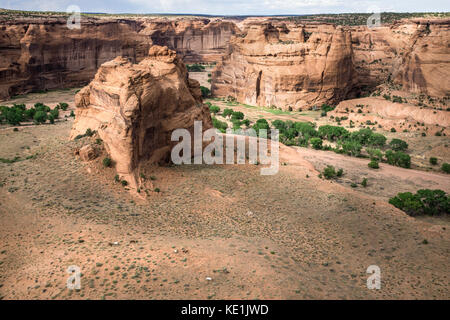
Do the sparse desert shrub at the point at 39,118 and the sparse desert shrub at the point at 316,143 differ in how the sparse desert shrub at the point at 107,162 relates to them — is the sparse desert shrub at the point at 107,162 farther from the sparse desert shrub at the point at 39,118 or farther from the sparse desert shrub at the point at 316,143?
the sparse desert shrub at the point at 316,143

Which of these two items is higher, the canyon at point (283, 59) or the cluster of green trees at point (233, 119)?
the canyon at point (283, 59)

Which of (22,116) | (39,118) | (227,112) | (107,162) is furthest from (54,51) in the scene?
(107,162)

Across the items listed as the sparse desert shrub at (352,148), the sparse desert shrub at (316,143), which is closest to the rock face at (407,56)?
the sparse desert shrub at (352,148)

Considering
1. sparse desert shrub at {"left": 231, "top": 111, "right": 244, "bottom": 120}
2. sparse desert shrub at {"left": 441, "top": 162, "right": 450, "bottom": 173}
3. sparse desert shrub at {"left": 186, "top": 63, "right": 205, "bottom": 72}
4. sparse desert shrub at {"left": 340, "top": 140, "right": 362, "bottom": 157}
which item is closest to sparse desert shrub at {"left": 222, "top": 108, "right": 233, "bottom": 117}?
sparse desert shrub at {"left": 231, "top": 111, "right": 244, "bottom": 120}

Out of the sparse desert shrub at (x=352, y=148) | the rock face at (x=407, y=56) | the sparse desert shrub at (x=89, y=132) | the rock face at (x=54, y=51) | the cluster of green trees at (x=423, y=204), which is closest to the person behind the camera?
the cluster of green trees at (x=423, y=204)

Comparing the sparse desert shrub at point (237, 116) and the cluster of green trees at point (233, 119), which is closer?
the cluster of green trees at point (233, 119)

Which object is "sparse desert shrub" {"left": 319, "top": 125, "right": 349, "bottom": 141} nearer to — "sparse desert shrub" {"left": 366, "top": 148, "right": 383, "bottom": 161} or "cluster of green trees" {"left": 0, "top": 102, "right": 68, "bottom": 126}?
"sparse desert shrub" {"left": 366, "top": 148, "right": 383, "bottom": 161}

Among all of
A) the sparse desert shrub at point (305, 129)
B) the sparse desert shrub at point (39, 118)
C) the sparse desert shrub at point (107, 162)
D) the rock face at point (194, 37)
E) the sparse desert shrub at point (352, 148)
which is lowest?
the sparse desert shrub at point (352, 148)
